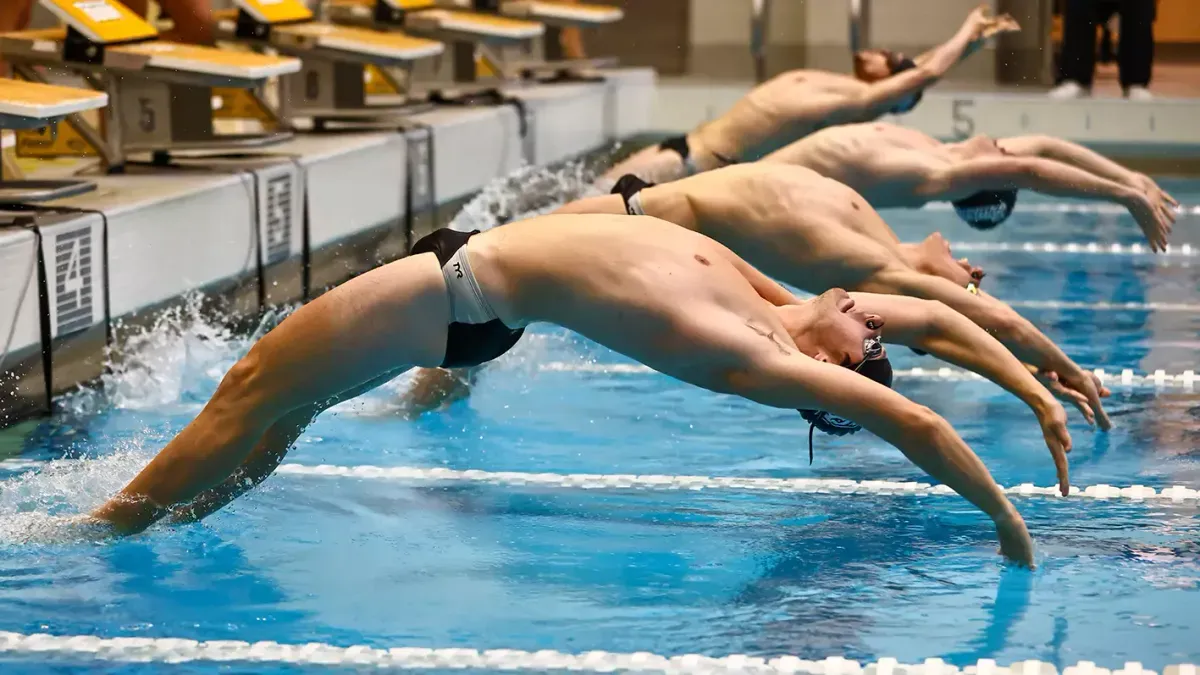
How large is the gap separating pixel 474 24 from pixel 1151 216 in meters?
4.15

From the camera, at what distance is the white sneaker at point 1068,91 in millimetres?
9617

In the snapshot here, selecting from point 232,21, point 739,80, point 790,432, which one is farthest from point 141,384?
point 739,80

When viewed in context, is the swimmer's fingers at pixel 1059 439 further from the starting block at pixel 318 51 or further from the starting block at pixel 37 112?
the starting block at pixel 318 51

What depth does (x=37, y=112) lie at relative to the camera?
14.0ft

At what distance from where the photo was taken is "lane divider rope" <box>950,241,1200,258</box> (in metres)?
7.26

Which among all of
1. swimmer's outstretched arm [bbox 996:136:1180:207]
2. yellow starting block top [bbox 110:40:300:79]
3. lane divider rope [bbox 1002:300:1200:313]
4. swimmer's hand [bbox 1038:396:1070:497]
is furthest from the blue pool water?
lane divider rope [bbox 1002:300:1200:313]

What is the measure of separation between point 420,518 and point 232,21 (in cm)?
385

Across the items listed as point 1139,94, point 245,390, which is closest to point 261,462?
point 245,390

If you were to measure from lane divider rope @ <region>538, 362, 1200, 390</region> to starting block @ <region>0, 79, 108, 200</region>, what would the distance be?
1460mm

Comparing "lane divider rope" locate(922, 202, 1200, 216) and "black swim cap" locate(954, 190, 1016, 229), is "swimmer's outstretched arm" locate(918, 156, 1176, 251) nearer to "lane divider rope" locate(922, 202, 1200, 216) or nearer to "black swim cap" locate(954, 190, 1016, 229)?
"black swim cap" locate(954, 190, 1016, 229)

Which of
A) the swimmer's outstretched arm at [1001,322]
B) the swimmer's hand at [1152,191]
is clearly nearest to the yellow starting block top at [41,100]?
the swimmer's outstretched arm at [1001,322]

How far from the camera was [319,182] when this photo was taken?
6.10 metres

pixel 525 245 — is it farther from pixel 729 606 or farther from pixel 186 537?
pixel 186 537

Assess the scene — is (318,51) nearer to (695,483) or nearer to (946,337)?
(695,483)
